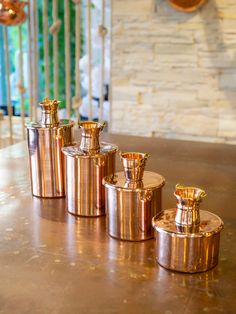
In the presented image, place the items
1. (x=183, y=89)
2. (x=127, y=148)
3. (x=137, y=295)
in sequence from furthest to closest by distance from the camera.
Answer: (x=183, y=89) → (x=127, y=148) → (x=137, y=295)

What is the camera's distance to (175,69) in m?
2.38

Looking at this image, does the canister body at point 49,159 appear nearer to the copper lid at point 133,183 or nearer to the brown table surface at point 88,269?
the brown table surface at point 88,269

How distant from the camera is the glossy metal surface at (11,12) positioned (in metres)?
2.18

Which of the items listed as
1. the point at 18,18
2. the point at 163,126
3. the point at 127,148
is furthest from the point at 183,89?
the point at 127,148


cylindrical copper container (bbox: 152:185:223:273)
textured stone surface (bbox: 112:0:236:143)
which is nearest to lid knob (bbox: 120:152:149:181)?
cylindrical copper container (bbox: 152:185:223:273)

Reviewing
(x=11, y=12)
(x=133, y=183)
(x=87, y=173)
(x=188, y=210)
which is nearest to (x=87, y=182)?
(x=87, y=173)

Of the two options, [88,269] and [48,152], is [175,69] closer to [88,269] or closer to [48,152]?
[48,152]

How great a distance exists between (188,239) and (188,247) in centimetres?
1

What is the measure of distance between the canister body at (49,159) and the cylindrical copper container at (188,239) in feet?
1.11

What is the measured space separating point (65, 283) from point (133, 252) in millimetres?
137

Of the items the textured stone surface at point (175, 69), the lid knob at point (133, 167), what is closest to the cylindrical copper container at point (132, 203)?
the lid knob at point (133, 167)

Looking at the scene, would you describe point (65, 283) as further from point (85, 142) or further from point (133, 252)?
point (85, 142)

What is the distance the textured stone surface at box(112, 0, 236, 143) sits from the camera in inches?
89.7

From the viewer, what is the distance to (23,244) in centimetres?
76
